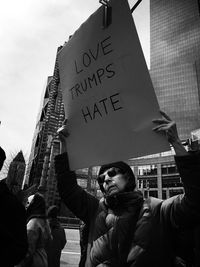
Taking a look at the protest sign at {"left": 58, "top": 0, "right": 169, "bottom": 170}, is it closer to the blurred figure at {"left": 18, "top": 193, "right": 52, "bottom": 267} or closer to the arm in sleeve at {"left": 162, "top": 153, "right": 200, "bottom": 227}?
the arm in sleeve at {"left": 162, "top": 153, "right": 200, "bottom": 227}

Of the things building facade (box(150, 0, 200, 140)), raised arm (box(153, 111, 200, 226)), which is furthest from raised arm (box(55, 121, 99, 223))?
building facade (box(150, 0, 200, 140))

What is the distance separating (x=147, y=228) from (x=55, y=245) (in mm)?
3718

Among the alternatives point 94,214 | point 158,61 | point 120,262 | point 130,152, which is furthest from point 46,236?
point 158,61

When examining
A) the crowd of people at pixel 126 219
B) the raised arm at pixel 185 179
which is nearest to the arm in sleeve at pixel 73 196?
the crowd of people at pixel 126 219

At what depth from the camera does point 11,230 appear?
145cm

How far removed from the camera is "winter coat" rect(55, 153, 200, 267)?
1288mm

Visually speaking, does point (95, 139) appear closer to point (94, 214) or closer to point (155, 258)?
point (94, 214)

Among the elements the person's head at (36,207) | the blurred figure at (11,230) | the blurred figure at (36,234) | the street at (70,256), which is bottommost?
the street at (70,256)

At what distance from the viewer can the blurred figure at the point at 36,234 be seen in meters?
2.65

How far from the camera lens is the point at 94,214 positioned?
5.91 ft

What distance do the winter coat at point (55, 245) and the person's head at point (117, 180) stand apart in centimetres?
299

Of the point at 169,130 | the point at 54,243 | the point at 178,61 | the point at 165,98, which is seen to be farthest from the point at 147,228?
the point at 178,61

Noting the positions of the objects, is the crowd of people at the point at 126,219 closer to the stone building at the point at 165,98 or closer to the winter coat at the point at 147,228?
the winter coat at the point at 147,228

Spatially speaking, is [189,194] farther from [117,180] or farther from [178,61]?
[178,61]
